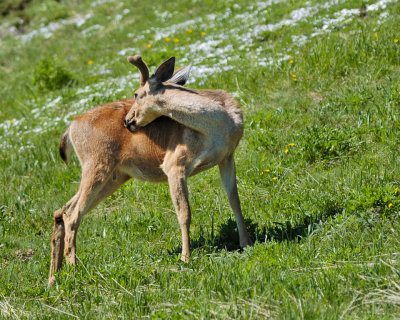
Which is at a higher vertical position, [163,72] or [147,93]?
[163,72]

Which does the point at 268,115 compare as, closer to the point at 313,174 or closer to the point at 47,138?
the point at 313,174

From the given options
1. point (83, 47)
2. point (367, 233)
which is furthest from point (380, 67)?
point (83, 47)

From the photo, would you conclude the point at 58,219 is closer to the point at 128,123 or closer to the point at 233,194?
the point at 128,123

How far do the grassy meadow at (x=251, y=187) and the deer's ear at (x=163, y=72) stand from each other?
1.71 meters

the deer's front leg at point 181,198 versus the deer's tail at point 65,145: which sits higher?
the deer's tail at point 65,145

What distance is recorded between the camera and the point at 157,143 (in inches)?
248

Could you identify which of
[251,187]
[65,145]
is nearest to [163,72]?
[65,145]

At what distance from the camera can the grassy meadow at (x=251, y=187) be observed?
443cm

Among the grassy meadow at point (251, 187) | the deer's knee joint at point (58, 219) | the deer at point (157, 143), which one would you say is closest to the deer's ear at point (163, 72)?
the deer at point (157, 143)

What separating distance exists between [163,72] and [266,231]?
6.89 feet

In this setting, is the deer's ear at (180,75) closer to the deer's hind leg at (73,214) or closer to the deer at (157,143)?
the deer at (157,143)

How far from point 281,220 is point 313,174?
101 centimetres

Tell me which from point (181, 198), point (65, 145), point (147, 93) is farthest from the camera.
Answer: point (65, 145)

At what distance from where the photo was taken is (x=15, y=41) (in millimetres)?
18688
